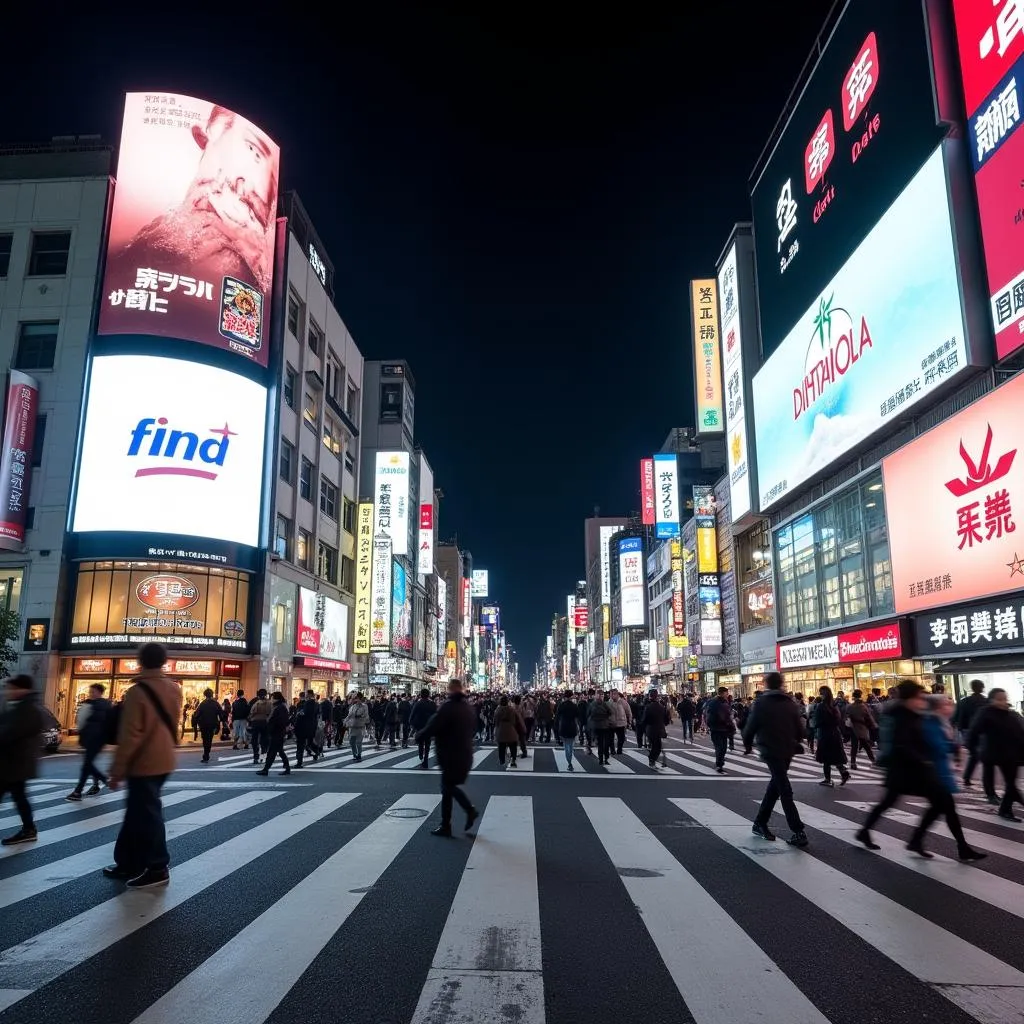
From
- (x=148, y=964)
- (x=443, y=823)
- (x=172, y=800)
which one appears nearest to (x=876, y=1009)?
(x=148, y=964)

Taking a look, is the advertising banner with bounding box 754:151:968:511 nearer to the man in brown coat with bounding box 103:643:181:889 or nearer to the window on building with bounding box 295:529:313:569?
the man in brown coat with bounding box 103:643:181:889

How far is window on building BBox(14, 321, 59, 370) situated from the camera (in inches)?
1216

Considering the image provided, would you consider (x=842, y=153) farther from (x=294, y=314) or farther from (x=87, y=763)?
(x=87, y=763)

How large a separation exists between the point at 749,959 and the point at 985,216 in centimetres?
2121

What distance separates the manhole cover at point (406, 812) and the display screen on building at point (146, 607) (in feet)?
69.6

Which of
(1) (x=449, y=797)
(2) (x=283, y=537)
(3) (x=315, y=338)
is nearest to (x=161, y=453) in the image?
(2) (x=283, y=537)

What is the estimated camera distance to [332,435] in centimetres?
4619

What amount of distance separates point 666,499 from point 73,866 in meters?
58.2

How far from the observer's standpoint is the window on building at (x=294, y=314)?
39.0 m

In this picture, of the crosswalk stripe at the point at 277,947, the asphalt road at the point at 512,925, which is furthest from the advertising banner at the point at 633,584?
the crosswalk stripe at the point at 277,947

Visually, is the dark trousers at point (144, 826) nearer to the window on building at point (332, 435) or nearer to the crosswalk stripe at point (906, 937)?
the crosswalk stripe at point (906, 937)

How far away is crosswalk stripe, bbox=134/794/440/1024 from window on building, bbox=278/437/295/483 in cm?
3181

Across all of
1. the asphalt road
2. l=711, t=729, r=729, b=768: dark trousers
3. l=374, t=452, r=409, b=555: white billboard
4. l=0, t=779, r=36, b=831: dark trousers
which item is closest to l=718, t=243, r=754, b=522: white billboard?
l=374, t=452, r=409, b=555: white billboard

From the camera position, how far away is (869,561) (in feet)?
89.7
